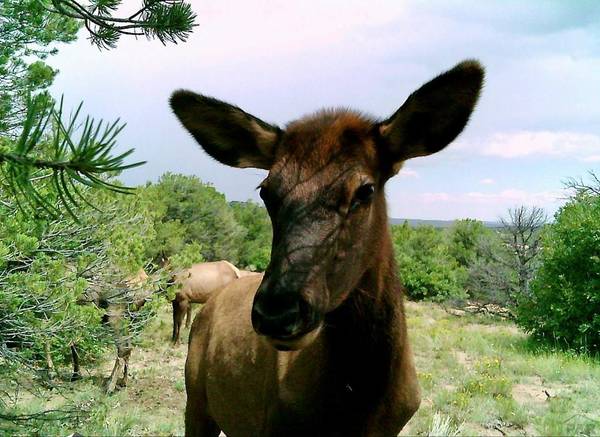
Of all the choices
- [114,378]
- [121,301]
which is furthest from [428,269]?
[121,301]

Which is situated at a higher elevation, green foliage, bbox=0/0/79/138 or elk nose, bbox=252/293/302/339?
green foliage, bbox=0/0/79/138

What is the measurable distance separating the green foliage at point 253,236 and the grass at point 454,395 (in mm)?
17958

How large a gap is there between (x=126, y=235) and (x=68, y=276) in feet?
5.73

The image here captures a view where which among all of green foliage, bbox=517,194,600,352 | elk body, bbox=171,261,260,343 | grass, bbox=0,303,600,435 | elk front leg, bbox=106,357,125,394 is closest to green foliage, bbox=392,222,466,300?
green foliage, bbox=517,194,600,352

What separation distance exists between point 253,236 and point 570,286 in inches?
990

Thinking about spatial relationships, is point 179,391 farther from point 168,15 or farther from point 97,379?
point 168,15

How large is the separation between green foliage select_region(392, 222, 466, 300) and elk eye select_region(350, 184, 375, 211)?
83.9ft

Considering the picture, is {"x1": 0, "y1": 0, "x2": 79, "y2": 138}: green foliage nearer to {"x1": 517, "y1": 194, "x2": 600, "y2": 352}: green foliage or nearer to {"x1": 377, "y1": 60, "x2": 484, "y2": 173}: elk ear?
{"x1": 377, "y1": 60, "x2": 484, "y2": 173}: elk ear

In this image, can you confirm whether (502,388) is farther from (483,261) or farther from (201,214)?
(201,214)

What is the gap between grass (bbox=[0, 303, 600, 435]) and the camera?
757cm

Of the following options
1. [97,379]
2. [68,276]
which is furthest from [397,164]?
[97,379]

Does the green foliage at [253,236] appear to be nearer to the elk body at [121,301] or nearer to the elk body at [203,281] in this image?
the elk body at [203,281]

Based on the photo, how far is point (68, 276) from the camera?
5723 mm

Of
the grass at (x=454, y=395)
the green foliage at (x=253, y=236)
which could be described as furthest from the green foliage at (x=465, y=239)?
the grass at (x=454, y=395)
